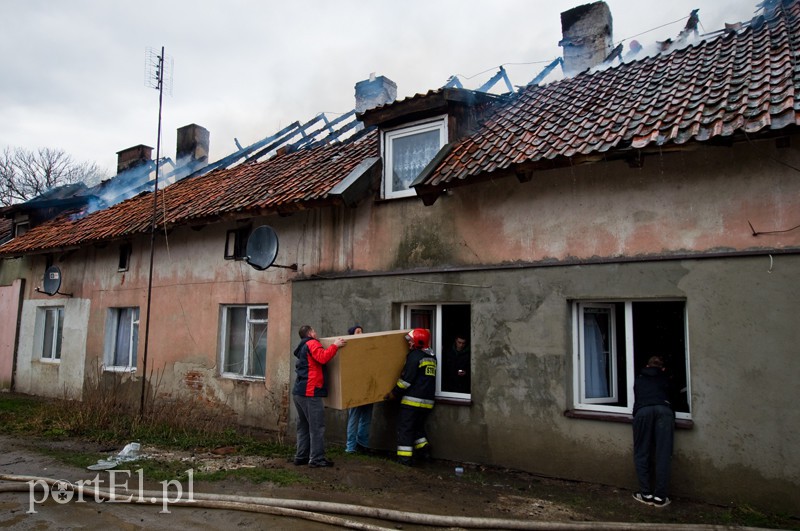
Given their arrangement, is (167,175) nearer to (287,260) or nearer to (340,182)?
(287,260)

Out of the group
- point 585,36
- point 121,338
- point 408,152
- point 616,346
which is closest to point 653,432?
point 616,346

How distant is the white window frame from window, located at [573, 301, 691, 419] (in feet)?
32.5

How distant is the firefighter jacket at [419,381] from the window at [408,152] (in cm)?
260

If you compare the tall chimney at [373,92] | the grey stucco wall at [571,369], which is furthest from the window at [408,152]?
the tall chimney at [373,92]

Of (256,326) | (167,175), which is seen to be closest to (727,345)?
(256,326)

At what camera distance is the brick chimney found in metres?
20.4

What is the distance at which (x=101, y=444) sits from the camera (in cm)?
917

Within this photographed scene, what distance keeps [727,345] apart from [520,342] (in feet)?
7.63

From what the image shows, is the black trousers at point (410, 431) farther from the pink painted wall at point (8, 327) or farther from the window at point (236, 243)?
the pink painted wall at point (8, 327)

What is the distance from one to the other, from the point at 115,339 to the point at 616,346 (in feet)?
37.4

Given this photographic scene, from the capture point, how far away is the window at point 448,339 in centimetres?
821

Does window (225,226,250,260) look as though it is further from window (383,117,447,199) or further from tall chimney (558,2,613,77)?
tall chimney (558,2,613,77)

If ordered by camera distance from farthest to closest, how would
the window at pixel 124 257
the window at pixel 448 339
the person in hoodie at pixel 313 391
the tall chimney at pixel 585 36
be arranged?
the window at pixel 124 257
the tall chimney at pixel 585 36
the window at pixel 448 339
the person in hoodie at pixel 313 391

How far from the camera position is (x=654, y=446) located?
618 centimetres
